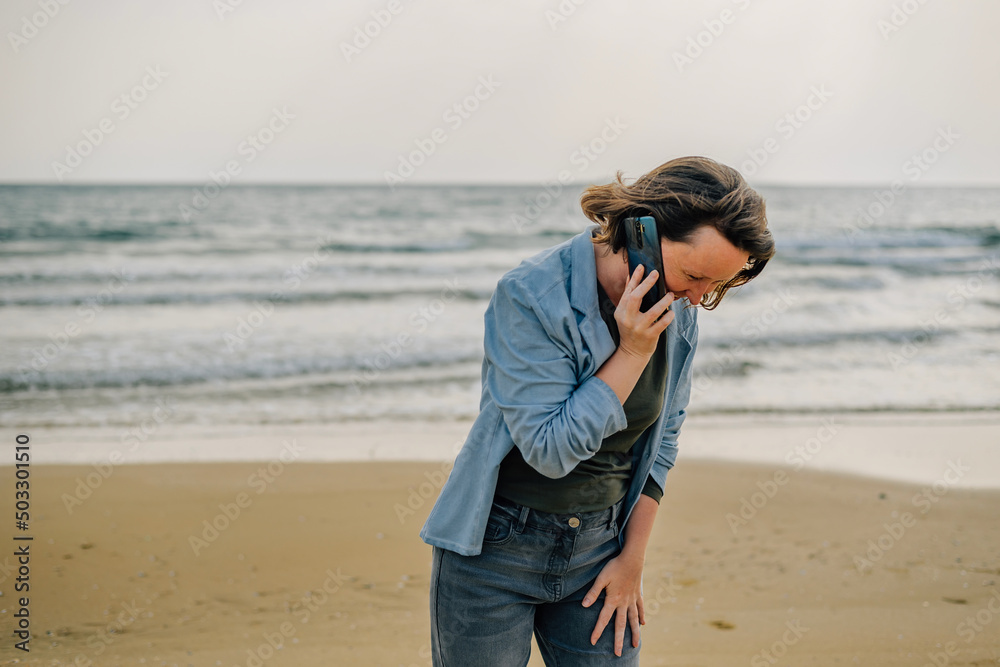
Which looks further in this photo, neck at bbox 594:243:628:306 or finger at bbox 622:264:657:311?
neck at bbox 594:243:628:306

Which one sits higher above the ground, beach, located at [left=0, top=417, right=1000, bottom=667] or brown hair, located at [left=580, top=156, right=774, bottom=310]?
brown hair, located at [left=580, top=156, right=774, bottom=310]

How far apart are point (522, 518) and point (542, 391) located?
33 cm

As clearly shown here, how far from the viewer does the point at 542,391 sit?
4.93ft

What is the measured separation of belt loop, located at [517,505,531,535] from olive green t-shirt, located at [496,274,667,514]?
0.01 meters

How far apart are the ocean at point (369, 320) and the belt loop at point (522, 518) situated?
5.69 meters

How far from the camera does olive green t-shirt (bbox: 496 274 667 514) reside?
1648 millimetres

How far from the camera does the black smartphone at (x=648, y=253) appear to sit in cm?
154

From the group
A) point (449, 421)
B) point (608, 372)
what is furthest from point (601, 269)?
point (449, 421)

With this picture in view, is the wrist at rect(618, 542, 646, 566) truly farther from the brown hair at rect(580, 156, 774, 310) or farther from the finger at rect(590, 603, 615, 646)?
the brown hair at rect(580, 156, 774, 310)

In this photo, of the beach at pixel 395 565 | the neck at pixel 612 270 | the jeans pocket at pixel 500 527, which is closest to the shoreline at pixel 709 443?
the beach at pixel 395 565

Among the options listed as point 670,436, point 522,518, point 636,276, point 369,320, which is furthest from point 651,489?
point 369,320

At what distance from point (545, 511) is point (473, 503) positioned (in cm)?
16

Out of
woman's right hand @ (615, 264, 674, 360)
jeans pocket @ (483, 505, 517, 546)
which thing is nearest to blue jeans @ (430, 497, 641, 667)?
jeans pocket @ (483, 505, 517, 546)

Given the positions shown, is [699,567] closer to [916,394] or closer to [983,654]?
[983,654]
